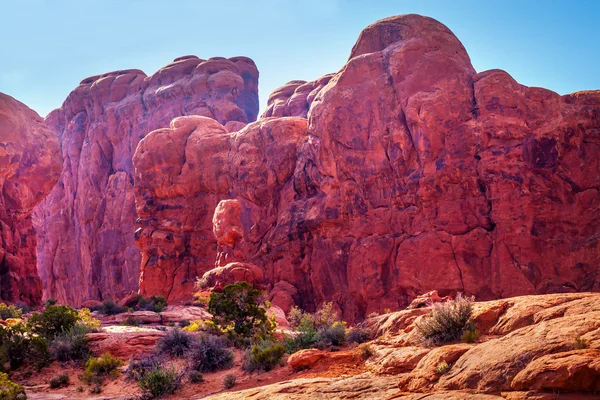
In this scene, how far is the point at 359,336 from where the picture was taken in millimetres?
13867

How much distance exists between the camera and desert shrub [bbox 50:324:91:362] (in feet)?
56.5

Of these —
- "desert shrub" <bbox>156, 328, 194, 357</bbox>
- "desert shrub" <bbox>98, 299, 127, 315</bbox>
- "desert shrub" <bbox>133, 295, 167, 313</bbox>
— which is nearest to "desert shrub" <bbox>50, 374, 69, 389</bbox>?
"desert shrub" <bbox>156, 328, 194, 357</bbox>

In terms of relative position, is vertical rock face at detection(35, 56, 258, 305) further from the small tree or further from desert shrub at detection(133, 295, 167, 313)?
the small tree

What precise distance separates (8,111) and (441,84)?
28684 millimetres

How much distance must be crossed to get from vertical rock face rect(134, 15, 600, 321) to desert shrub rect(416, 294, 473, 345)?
20.5 metres

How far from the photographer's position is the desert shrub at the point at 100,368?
49.7 ft

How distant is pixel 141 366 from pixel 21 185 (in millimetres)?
28924

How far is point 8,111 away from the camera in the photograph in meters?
37.9

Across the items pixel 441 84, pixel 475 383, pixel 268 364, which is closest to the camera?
pixel 475 383

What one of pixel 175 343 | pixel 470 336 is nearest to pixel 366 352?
pixel 470 336

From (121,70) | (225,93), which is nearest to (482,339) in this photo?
(225,93)

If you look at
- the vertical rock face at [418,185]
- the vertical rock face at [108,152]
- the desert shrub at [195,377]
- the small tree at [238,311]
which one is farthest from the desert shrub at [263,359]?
the vertical rock face at [108,152]

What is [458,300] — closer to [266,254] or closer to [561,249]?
[561,249]

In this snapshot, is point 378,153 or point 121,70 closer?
point 378,153
